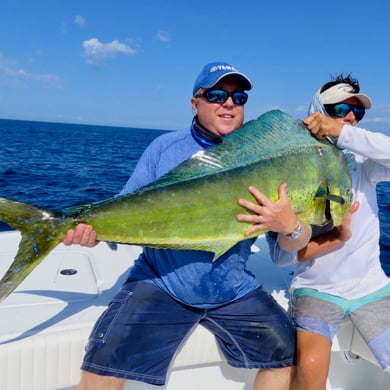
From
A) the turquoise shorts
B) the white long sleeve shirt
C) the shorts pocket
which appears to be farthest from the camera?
the white long sleeve shirt

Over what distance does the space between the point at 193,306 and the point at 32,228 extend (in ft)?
3.29

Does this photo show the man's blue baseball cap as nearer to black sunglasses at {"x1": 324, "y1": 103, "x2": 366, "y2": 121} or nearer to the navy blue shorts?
black sunglasses at {"x1": 324, "y1": 103, "x2": 366, "y2": 121}

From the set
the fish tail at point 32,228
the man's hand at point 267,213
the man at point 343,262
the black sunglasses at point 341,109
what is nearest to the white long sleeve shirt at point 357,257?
the man at point 343,262

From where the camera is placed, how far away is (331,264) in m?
2.51

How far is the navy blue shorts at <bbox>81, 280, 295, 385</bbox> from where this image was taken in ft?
6.72

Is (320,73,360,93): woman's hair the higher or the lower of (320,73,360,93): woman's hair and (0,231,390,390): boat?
the higher

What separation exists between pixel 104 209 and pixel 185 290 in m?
0.71

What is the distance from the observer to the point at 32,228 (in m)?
1.82

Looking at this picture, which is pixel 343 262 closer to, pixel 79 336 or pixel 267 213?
pixel 267 213

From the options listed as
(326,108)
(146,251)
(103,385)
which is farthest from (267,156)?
(103,385)

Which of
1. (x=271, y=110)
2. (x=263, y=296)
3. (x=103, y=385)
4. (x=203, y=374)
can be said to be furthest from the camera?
(x=203, y=374)

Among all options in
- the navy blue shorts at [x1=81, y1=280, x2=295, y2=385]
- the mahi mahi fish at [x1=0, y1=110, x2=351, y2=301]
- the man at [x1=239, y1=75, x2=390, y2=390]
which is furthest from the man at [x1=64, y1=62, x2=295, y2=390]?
the mahi mahi fish at [x1=0, y1=110, x2=351, y2=301]

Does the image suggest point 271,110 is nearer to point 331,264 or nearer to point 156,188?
point 156,188

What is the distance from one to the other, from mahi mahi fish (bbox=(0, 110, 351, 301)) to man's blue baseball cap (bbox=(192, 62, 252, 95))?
317mm
